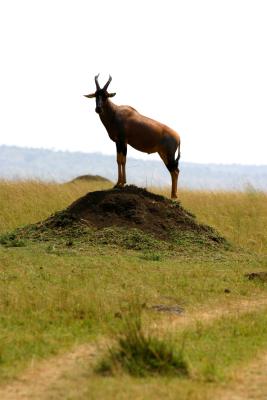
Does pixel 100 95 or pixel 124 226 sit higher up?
pixel 100 95

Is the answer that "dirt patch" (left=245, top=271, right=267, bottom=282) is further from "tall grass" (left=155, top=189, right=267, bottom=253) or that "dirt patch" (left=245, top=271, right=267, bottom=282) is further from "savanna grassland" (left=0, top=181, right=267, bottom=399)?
"tall grass" (left=155, top=189, right=267, bottom=253)

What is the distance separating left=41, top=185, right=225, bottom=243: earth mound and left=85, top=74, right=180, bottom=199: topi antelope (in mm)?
562

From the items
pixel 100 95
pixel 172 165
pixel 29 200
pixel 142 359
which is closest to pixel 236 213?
pixel 172 165

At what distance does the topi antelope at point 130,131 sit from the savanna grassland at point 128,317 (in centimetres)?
171

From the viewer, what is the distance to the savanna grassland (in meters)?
6.14

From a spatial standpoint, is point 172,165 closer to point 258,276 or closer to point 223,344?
point 258,276

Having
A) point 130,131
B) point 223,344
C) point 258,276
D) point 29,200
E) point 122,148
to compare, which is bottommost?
point 29,200

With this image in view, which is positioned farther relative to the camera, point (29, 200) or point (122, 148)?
point (29, 200)

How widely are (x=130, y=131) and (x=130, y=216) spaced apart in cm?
152

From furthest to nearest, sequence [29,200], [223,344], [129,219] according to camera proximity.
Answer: [29,200] < [129,219] < [223,344]

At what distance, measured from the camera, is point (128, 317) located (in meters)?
7.48

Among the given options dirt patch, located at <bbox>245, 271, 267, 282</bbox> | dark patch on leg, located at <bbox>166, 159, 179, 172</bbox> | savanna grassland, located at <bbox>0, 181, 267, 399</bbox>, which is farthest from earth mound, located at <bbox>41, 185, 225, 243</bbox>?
dirt patch, located at <bbox>245, 271, 267, 282</bbox>

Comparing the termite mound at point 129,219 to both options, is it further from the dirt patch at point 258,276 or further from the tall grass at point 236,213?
the dirt patch at point 258,276

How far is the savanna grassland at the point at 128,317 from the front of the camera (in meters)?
6.14
